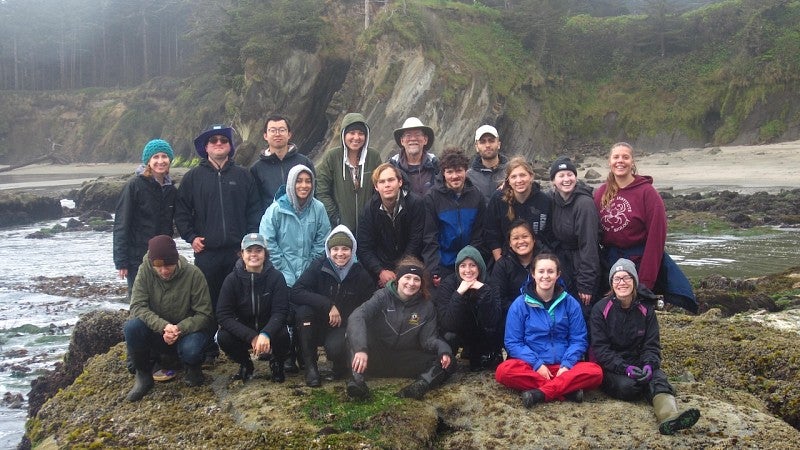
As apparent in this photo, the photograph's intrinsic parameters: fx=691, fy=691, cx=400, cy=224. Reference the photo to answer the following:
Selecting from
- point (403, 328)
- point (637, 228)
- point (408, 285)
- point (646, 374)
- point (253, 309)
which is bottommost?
point (646, 374)

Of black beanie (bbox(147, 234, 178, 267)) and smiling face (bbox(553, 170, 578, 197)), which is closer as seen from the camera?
black beanie (bbox(147, 234, 178, 267))

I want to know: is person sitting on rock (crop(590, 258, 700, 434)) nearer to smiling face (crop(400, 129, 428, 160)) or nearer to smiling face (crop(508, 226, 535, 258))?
smiling face (crop(508, 226, 535, 258))

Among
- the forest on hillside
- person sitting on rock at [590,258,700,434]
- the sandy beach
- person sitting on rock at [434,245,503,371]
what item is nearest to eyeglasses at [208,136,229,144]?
person sitting on rock at [434,245,503,371]

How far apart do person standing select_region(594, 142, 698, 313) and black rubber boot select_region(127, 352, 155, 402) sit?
402cm

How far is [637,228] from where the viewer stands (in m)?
5.86

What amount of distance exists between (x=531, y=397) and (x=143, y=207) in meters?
4.04

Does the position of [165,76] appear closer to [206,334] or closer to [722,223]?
[722,223]

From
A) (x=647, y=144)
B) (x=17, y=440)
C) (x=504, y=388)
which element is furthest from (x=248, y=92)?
(x=504, y=388)

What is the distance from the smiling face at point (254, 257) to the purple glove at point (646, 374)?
3144mm

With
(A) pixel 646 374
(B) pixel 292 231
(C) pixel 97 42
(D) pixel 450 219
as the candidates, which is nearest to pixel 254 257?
(B) pixel 292 231

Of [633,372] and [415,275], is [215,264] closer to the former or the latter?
[415,275]

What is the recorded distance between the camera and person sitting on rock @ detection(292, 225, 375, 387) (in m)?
5.90

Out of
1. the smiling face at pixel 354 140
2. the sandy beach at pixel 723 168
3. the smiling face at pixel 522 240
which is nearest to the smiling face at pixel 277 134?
the smiling face at pixel 354 140

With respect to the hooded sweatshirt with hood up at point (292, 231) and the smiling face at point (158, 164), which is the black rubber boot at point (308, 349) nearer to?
the hooded sweatshirt with hood up at point (292, 231)
